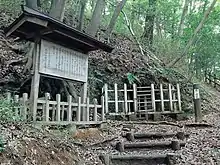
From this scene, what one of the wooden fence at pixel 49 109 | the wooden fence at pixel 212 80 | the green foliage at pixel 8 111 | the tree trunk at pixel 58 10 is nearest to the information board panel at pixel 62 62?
the wooden fence at pixel 49 109

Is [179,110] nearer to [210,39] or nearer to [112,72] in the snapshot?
[112,72]

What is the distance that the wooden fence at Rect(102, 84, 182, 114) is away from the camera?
1320cm

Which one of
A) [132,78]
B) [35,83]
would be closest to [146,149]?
[35,83]

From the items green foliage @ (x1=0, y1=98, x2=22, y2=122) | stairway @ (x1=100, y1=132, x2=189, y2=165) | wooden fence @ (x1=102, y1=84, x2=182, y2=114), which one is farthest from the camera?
wooden fence @ (x1=102, y1=84, x2=182, y2=114)

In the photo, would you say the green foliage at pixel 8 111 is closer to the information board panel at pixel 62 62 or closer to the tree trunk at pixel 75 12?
the information board panel at pixel 62 62

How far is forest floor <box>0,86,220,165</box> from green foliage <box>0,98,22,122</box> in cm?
30

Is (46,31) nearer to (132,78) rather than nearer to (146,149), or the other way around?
(146,149)

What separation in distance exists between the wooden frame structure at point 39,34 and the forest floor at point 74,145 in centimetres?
101

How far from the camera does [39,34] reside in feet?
25.6

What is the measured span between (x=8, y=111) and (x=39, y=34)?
9.36ft

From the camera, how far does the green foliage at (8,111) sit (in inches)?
217

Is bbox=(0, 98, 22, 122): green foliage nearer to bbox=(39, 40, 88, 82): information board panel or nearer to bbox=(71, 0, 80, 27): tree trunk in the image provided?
bbox=(39, 40, 88, 82): information board panel

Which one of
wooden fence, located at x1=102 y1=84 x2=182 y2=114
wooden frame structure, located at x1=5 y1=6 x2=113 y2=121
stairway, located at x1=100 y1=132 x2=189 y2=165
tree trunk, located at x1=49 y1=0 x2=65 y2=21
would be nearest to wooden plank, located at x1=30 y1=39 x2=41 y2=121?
wooden frame structure, located at x1=5 y1=6 x2=113 y2=121

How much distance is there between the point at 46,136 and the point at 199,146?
4.32 meters
